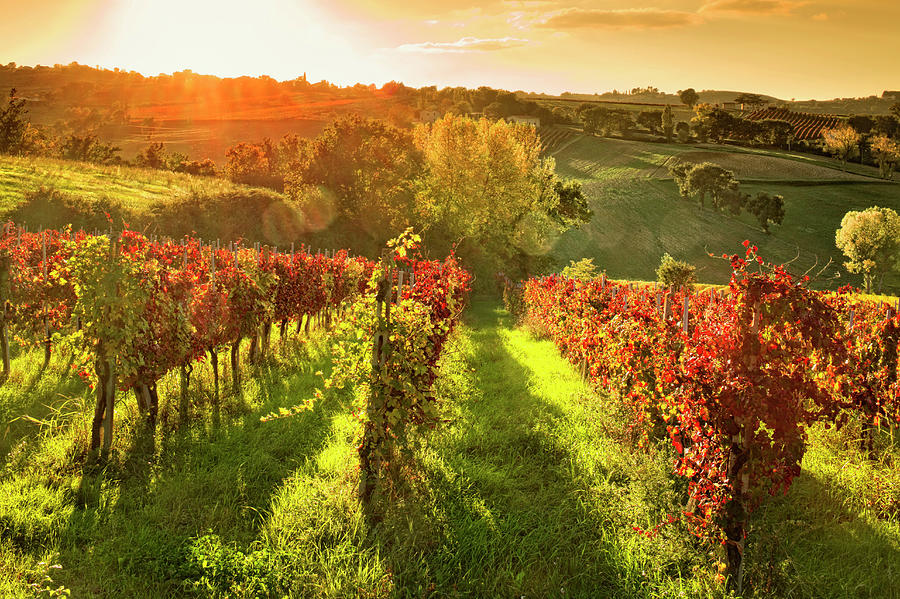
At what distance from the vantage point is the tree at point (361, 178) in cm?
3691

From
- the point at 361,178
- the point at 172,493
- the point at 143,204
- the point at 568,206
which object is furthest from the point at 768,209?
the point at 172,493

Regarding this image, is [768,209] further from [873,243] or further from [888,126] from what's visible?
[888,126]

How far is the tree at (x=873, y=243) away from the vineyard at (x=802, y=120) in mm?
49610

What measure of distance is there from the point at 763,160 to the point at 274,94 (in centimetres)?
10548

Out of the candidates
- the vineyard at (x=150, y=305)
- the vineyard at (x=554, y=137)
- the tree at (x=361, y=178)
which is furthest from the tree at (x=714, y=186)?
the vineyard at (x=150, y=305)

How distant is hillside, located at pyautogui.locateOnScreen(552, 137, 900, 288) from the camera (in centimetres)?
5684

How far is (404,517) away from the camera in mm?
5266

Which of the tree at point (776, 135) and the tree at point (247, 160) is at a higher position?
the tree at point (776, 135)

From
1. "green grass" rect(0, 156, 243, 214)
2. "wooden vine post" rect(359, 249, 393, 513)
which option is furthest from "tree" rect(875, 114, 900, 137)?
"wooden vine post" rect(359, 249, 393, 513)

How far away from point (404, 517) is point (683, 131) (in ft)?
352

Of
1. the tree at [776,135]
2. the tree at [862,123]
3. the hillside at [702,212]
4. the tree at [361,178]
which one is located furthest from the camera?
the tree at [862,123]

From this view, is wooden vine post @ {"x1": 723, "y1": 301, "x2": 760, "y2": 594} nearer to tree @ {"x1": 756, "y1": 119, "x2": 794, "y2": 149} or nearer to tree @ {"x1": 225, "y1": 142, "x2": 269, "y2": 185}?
tree @ {"x1": 225, "y1": 142, "x2": 269, "y2": 185}

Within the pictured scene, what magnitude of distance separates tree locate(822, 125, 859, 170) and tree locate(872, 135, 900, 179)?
3.70 m

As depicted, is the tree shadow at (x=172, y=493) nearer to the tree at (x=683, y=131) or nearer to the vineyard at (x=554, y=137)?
the vineyard at (x=554, y=137)
